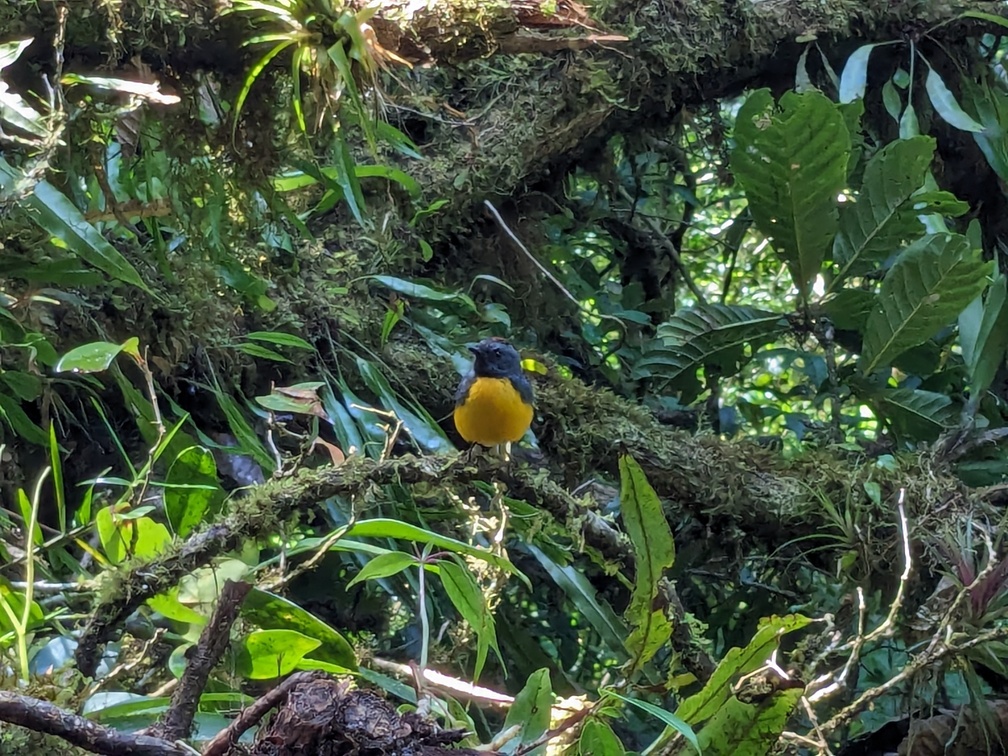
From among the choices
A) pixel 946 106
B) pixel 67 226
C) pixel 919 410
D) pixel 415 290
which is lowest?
pixel 919 410

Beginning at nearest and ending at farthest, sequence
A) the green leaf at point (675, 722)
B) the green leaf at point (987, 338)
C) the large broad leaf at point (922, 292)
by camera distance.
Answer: the green leaf at point (675, 722) → the large broad leaf at point (922, 292) → the green leaf at point (987, 338)

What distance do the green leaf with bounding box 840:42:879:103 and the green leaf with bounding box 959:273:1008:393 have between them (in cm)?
55

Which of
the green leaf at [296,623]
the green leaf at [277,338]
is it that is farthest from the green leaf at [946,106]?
the green leaf at [296,623]

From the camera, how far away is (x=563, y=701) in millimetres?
995

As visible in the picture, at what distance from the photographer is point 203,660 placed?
69 cm

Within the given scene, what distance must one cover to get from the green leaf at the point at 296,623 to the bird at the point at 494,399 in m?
0.79

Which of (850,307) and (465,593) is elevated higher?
(465,593)

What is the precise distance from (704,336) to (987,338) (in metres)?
0.62

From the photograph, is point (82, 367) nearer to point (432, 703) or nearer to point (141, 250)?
point (432, 703)

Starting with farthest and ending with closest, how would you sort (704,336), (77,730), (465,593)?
(704,336) < (465,593) < (77,730)

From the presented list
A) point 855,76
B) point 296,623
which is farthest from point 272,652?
point 855,76

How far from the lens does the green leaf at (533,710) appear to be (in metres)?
0.80

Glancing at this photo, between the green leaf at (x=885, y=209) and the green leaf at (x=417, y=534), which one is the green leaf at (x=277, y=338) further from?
the green leaf at (x=885, y=209)

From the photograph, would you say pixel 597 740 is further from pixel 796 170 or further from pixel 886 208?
pixel 886 208
